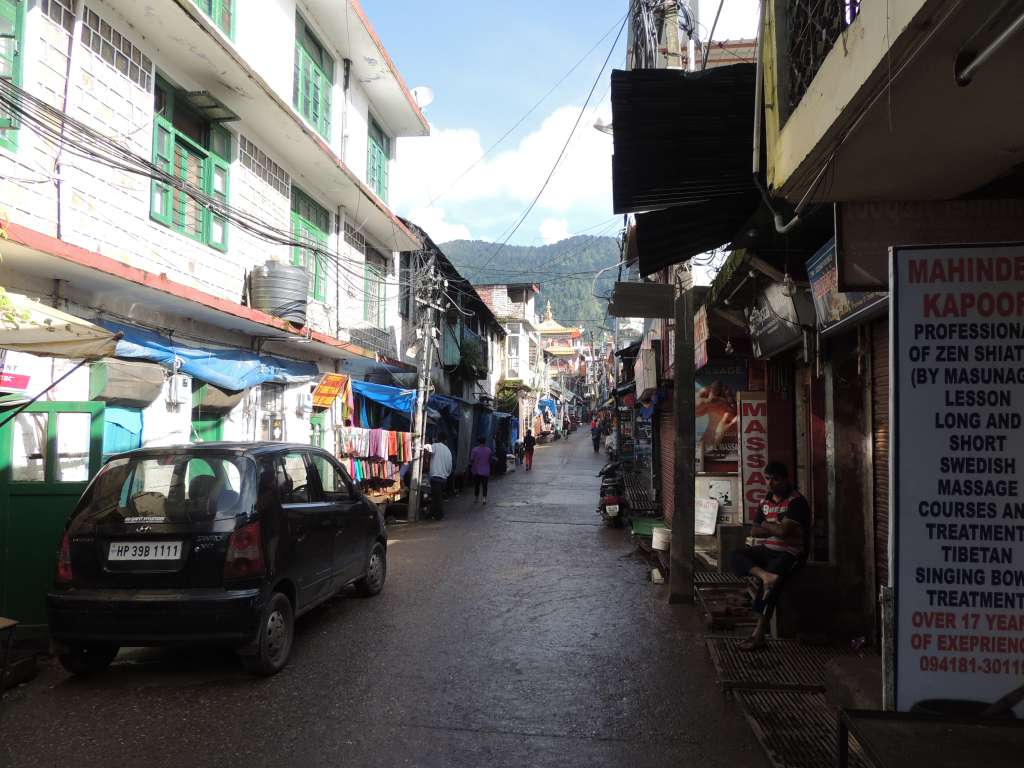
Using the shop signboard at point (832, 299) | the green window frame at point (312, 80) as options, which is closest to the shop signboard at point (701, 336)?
the shop signboard at point (832, 299)

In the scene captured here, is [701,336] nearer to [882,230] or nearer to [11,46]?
[882,230]

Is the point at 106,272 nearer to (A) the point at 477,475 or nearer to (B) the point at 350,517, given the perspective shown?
(B) the point at 350,517

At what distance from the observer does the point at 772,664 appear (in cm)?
563

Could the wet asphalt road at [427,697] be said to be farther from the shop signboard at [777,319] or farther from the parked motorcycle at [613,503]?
the parked motorcycle at [613,503]

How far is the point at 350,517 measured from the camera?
281 inches

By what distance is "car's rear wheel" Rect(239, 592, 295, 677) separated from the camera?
17.0ft

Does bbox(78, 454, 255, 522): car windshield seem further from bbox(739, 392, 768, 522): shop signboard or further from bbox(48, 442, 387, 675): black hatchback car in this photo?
bbox(739, 392, 768, 522): shop signboard

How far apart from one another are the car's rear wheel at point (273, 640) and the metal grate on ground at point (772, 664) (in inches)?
131

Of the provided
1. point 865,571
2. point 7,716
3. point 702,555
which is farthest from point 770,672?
point 7,716

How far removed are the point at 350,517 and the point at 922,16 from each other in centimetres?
615

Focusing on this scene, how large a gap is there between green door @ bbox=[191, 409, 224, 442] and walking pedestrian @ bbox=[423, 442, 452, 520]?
523cm

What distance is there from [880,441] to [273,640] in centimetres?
507

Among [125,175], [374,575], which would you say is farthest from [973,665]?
[125,175]

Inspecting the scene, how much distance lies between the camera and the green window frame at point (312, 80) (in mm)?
12984
